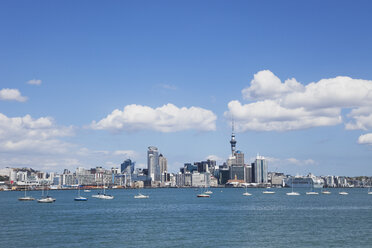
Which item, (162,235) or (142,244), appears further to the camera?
(162,235)

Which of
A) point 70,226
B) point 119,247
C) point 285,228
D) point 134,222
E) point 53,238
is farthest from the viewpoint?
point 134,222

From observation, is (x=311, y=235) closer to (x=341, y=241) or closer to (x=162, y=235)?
(x=341, y=241)

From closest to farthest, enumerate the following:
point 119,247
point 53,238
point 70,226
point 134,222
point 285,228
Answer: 1. point 119,247
2. point 53,238
3. point 285,228
4. point 70,226
5. point 134,222

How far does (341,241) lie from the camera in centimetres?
5869

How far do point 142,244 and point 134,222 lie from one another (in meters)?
27.8

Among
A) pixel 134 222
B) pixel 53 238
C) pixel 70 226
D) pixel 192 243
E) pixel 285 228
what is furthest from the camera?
pixel 134 222

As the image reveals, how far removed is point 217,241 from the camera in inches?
2333

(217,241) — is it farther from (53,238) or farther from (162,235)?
(53,238)

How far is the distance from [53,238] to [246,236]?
28.7 metres

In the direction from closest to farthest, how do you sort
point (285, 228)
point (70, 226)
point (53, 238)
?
point (53, 238) → point (285, 228) → point (70, 226)

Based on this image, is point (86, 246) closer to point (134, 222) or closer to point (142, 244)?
point (142, 244)

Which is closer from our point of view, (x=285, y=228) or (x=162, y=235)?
(x=162, y=235)

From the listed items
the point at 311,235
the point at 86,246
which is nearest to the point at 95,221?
the point at 86,246

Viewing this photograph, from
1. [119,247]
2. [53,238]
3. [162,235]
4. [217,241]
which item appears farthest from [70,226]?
[217,241]
